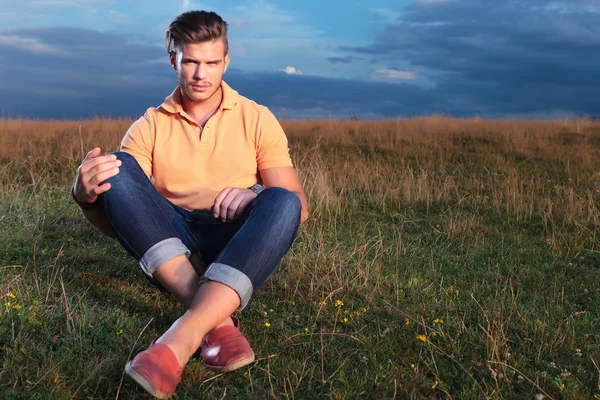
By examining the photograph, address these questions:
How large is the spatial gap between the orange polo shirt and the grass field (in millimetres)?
622

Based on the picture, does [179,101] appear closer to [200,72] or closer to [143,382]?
[200,72]

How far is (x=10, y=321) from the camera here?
265 centimetres

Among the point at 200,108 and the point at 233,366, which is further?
the point at 200,108

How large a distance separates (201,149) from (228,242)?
0.56 m

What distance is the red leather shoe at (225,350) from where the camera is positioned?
2.29 m

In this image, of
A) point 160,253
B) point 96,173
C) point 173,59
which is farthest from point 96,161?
point 173,59

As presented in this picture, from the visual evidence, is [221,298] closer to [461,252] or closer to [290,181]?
[290,181]

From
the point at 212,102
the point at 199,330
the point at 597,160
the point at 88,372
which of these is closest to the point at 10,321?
the point at 88,372

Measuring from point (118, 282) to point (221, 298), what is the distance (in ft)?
4.52

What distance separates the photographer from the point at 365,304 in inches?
123

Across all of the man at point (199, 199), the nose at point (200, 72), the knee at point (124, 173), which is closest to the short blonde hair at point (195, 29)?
the man at point (199, 199)

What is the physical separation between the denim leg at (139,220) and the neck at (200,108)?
46 cm

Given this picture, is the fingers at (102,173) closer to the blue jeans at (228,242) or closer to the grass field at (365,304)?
the blue jeans at (228,242)

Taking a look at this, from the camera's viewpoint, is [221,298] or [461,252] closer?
[221,298]
